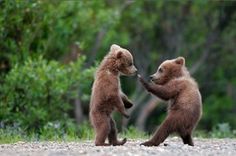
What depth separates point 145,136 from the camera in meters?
13.7

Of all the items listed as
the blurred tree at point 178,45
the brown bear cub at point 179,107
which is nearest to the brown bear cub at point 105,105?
the brown bear cub at point 179,107

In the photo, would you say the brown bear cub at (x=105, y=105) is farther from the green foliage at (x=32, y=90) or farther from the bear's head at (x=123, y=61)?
the green foliage at (x=32, y=90)

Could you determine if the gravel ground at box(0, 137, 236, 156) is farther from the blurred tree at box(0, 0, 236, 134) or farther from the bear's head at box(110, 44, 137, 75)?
the blurred tree at box(0, 0, 236, 134)

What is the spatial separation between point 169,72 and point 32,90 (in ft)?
15.8

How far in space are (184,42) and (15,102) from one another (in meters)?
16.6

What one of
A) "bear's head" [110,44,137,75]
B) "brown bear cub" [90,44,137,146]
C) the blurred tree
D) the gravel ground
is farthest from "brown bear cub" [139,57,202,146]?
the blurred tree

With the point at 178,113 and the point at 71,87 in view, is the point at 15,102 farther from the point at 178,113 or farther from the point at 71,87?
the point at 178,113

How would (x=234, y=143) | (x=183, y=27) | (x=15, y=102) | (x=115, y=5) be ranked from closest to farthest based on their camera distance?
(x=234, y=143) < (x=15, y=102) < (x=115, y=5) < (x=183, y=27)

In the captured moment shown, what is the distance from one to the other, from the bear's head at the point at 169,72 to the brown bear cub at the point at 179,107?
20cm

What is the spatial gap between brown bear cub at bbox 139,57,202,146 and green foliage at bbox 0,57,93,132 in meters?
4.70

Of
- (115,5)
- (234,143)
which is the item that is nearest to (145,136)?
(234,143)

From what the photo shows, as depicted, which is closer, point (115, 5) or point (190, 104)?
point (190, 104)

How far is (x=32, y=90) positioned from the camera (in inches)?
634

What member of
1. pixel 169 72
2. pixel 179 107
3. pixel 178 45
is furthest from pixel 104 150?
pixel 178 45
